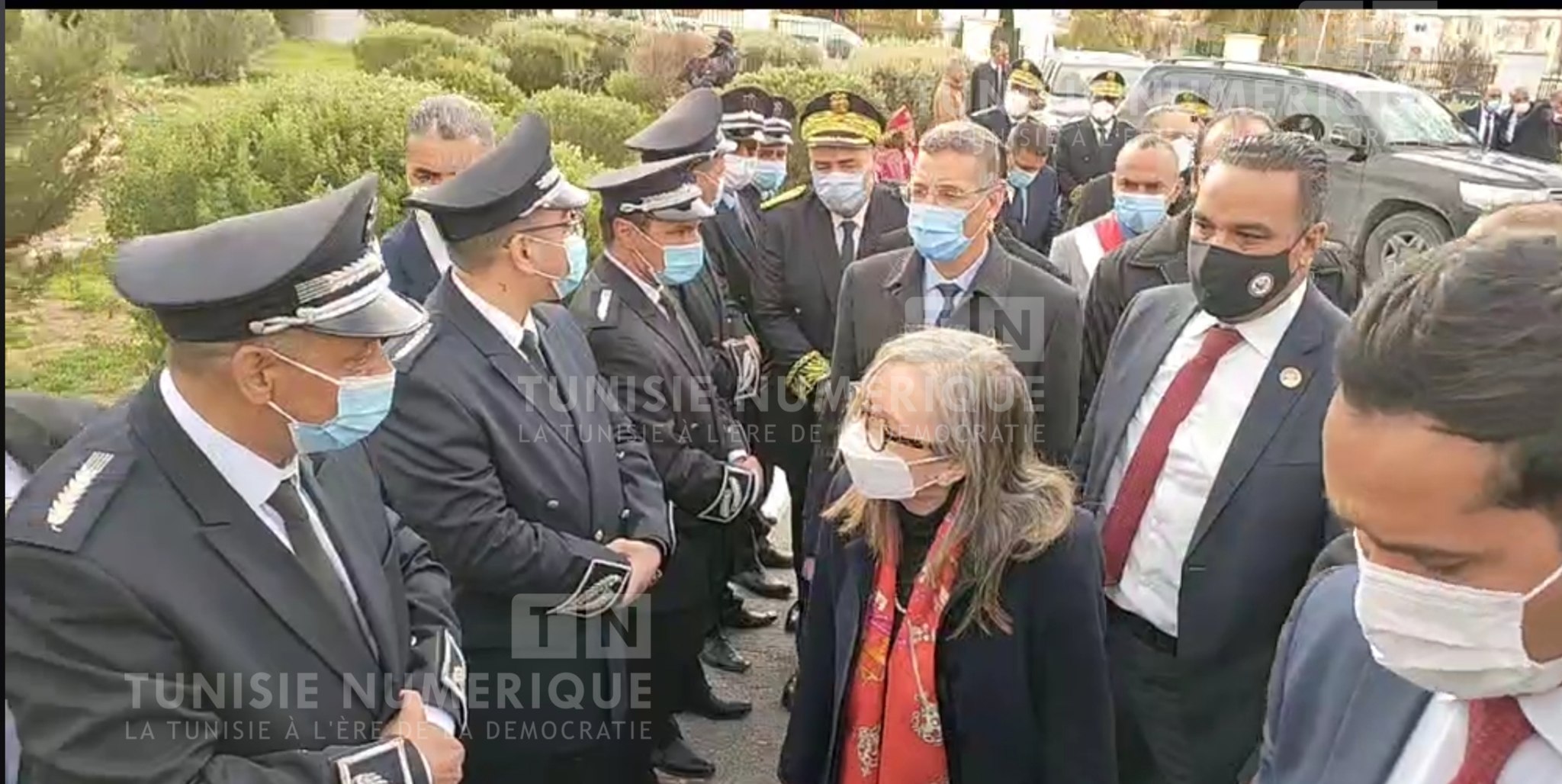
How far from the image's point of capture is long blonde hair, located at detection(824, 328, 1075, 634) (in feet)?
8.08

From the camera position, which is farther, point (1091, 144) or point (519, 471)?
point (1091, 144)

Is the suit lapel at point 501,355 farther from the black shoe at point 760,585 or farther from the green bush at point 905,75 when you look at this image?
the green bush at point 905,75

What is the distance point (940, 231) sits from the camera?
392cm

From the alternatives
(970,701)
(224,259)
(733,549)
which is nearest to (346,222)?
(224,259)

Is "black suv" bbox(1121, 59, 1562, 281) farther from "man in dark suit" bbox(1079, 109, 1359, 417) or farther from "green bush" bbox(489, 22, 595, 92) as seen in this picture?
"man in dark suit" bbox(1079, 109, 1359, 417)

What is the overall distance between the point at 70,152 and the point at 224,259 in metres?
3.75

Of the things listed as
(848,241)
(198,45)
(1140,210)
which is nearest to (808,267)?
(848,241)

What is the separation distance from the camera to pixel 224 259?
211cm

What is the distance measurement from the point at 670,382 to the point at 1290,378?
178 centimetres

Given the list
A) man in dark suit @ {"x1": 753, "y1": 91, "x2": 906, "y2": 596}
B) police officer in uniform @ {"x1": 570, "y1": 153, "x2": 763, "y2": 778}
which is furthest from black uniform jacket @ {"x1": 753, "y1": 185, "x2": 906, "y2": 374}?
police officer in uniform @ {"x1": 570, "y1": 153, "x2": 763, "y2": 778}

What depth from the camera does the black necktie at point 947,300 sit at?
3.95 metres

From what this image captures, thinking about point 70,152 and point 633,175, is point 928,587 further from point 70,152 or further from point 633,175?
point 70,152

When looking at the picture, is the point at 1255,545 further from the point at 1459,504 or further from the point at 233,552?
the point at 233,552

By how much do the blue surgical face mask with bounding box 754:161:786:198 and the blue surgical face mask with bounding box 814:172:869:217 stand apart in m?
1.21
